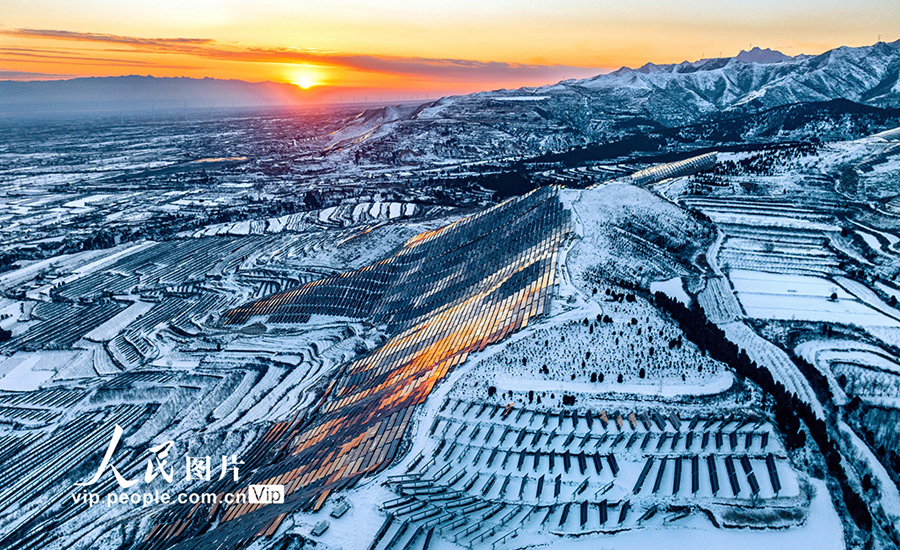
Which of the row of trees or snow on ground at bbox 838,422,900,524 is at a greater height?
the row of trees

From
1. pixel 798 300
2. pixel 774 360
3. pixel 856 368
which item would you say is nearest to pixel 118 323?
pixel 774 360

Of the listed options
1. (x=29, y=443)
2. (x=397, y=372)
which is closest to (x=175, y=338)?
(x=29, y=443)

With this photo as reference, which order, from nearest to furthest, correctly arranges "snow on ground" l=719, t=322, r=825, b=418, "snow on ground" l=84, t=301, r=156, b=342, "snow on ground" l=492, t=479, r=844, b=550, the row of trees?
1. "snow on ground" l=492, t=479, r=844, b=550
2. the row of trees
3. "snow on ground" l=719, t=322, r=825, b=418
4. "snow on ground" l=84, t=301, r=156, b=342

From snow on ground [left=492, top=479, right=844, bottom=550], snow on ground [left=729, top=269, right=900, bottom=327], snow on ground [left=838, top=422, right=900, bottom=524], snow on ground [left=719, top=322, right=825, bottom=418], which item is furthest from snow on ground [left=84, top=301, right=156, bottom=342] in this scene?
snow on ground [left=729, top=269, right=900, bottom=327]

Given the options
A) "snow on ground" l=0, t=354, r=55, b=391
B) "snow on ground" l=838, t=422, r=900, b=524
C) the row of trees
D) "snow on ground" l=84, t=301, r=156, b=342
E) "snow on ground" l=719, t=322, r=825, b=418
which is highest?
the row of trees

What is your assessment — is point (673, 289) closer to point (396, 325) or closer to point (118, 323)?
point (396, 325)

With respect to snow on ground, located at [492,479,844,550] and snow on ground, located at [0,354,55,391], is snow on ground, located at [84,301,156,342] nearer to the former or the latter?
snow on ground, located at [0,354,55,391]

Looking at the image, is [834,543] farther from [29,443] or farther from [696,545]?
[29,443]

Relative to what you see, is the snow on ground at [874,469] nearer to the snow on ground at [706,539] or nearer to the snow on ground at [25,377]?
the snow on ground at [706,539]

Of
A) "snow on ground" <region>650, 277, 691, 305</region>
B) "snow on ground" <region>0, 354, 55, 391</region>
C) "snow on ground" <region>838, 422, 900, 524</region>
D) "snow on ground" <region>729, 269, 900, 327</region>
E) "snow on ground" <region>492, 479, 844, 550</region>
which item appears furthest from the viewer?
"snow on ground" <region>650, 277, 691, 305</region>
